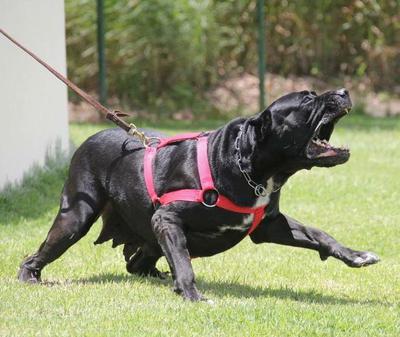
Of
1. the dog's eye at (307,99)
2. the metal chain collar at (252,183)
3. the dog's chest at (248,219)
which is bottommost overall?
the dog's chest at (248,219)

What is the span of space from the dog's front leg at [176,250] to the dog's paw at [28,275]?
3.64ft

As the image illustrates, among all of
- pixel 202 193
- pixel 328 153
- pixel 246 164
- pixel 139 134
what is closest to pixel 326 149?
pixel 328 153

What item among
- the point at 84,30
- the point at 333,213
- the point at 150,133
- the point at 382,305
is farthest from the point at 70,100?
the point at 382,305

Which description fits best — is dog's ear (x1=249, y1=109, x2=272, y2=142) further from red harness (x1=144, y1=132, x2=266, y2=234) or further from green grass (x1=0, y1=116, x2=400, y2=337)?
green grass (x1=0, y1=116, x2=400, y2=337)

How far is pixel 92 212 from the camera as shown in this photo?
266 inches

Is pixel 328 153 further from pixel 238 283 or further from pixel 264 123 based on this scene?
pixel 238 283

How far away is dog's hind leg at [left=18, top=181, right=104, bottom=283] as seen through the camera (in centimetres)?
673

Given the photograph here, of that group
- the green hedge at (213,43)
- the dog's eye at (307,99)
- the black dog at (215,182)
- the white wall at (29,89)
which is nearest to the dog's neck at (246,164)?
the black dog at (215,182)

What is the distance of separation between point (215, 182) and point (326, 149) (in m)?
0.69

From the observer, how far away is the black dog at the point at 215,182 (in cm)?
611

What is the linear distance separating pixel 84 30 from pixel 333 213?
8445mm

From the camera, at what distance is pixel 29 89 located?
1057 cm

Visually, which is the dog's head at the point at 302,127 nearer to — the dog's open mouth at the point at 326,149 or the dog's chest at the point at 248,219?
the dog's open mouth at the point at 326,149

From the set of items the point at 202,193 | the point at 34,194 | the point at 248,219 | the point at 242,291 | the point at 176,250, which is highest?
the point at 202,193
